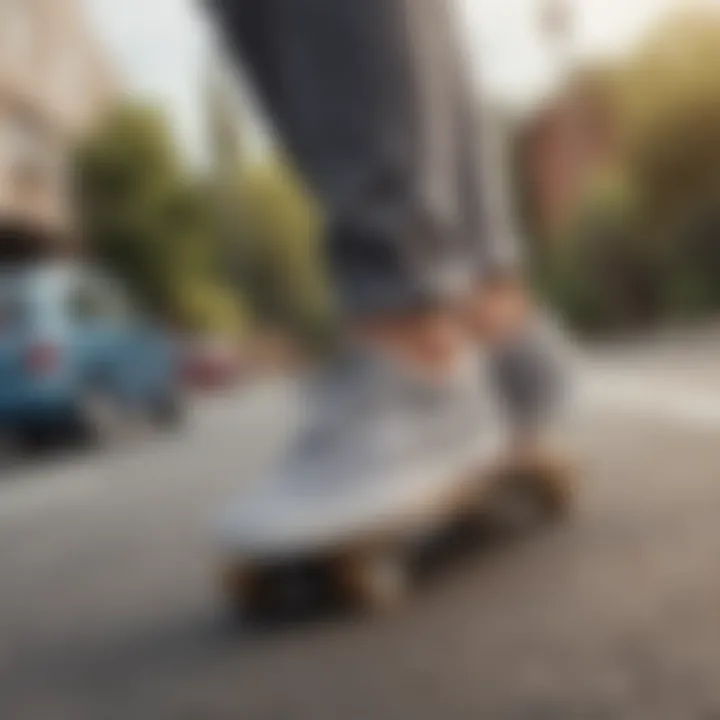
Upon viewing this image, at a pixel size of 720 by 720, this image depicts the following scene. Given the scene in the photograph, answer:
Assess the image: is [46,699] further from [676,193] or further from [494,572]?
[676,193]

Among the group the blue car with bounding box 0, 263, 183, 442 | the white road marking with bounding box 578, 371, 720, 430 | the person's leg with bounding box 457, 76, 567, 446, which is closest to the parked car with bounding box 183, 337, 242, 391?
the blue car with bounding box 0, 263, 183, 442

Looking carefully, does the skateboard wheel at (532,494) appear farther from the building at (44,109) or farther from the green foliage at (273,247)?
the building at (44,109)

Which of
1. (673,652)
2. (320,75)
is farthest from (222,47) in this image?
(673,652)

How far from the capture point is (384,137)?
621 millimetres

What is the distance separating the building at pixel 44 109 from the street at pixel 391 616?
0.30 ft

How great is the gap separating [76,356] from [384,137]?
15cm

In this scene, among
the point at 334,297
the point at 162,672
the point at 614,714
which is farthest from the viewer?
the point at 334,297

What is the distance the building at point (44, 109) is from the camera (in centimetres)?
48

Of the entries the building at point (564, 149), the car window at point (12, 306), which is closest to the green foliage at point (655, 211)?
the building at point (564, 149)

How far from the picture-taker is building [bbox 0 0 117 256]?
0.48 m

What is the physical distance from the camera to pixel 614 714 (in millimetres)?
414

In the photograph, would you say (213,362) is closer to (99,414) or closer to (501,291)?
(99,414)

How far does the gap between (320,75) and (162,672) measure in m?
0.23

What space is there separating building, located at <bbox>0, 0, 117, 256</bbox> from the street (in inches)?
3.6
